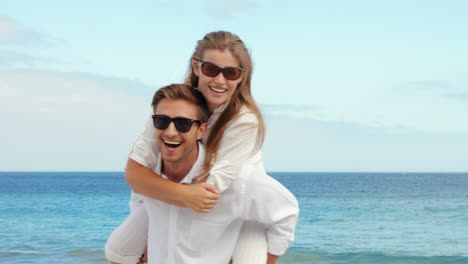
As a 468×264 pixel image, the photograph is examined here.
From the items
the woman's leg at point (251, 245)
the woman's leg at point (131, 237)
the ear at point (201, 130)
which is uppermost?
the ear at point (201, 130)

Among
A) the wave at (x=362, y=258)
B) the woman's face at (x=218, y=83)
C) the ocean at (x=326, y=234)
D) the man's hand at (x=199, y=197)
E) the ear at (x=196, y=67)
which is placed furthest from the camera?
the ocean at (x=326, y=234)

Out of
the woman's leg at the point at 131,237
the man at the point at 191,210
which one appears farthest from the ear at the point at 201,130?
the woman's leg at the point at 131,237

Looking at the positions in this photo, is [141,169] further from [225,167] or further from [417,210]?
[417,210]

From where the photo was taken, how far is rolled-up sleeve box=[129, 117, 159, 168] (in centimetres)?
331

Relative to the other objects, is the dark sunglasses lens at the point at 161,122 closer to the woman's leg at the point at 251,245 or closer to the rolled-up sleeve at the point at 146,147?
the rolled-up sleeve at the point at 146,147

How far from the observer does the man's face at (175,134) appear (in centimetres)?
312

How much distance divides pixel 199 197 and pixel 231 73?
35.0 inches

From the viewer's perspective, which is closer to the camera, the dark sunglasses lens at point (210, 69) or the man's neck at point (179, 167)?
the man's neck at point (179, 167)

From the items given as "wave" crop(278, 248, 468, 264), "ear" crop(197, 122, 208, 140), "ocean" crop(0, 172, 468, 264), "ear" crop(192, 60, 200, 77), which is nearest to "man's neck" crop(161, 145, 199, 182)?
"ear" crop(197, 122, 208, 140)

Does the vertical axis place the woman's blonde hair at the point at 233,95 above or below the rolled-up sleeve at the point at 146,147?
above

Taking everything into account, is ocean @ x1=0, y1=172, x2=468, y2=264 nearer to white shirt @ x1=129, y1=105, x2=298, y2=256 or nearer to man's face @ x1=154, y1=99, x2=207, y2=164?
white shirt @ x1=129, y1=105, x2=298, y2=256

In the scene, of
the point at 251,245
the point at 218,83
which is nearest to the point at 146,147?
the point at 218,83

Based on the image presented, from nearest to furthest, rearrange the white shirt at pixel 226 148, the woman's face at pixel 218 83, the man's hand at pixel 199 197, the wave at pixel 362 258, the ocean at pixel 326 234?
the man's hand at pixel 199 197
the white shirt at pixel 226 148
the woman's face at pixel 218 83
the wave at pixel 362 258
the ocean at pixel 326 234

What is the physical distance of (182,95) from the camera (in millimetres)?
3180
